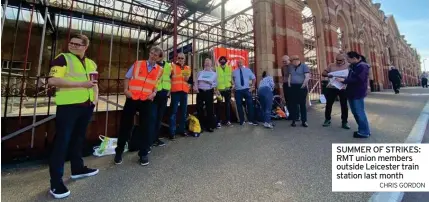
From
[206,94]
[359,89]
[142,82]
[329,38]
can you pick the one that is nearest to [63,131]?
[142,82]

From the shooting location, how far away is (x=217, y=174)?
265 centimetres

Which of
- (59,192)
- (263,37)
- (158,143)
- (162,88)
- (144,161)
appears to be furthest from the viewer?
(263,37)

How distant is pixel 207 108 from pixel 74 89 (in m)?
3.10

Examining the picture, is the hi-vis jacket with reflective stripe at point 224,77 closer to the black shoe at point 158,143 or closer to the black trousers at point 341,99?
the black shoe at point 158,143

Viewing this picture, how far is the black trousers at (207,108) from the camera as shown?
5042 millimetres

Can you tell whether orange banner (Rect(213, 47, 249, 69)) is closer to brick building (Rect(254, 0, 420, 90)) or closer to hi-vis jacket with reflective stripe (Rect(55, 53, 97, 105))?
brick building (Rect(254, 0, 420, 90))

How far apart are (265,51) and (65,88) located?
6569 millimetres

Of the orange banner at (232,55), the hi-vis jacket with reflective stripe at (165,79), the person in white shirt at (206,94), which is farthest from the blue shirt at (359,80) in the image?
the orange banner at (232,55)

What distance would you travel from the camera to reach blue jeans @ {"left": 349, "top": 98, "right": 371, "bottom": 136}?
412cm

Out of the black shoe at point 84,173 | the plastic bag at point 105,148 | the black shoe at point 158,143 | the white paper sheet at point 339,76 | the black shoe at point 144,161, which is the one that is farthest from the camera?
the white paper sheet at point 339,76

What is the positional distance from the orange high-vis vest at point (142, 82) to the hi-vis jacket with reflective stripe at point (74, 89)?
0.69 metres

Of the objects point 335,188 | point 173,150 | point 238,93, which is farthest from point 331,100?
point 173,150

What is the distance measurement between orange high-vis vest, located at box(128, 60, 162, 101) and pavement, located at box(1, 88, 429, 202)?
3.53ft

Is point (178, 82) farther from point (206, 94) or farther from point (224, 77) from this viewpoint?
point (224, 77)
